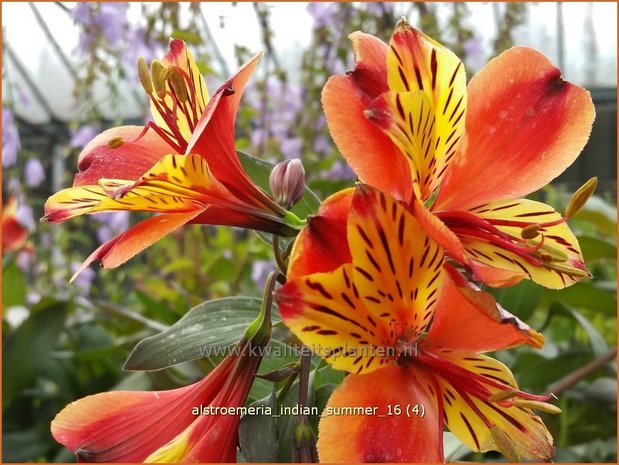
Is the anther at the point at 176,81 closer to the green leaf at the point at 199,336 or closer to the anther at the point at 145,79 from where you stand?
the anther at the point at 145,79

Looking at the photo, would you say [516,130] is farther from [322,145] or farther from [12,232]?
[12,232]

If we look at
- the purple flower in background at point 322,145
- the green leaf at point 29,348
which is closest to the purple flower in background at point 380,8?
the purple flower in background at point 322,145

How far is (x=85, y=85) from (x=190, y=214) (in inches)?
45.5

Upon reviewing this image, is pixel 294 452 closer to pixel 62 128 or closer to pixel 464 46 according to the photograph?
pixel 464 46

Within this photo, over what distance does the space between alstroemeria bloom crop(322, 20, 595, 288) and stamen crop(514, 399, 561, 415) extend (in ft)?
0.18

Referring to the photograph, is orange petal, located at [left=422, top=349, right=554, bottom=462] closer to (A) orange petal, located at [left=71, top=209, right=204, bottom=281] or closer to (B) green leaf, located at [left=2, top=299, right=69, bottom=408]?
(A) orange petal, located at [left=71, top=209, right=204, bottom=281]

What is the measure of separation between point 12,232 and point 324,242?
132 centimetres

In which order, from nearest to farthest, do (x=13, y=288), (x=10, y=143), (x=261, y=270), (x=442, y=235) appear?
(x=442, y=235), (x=13, y=288), (x=261, y=270), (x=10, y=143)

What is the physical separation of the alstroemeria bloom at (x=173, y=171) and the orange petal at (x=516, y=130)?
0.33ft

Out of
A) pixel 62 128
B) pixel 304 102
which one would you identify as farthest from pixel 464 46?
pixel 62 128

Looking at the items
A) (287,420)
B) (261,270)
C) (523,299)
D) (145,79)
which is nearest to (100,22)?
(261,270)

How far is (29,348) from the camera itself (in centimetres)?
98

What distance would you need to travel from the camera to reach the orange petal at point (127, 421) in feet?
1.10

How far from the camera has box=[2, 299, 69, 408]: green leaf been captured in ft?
3.18
